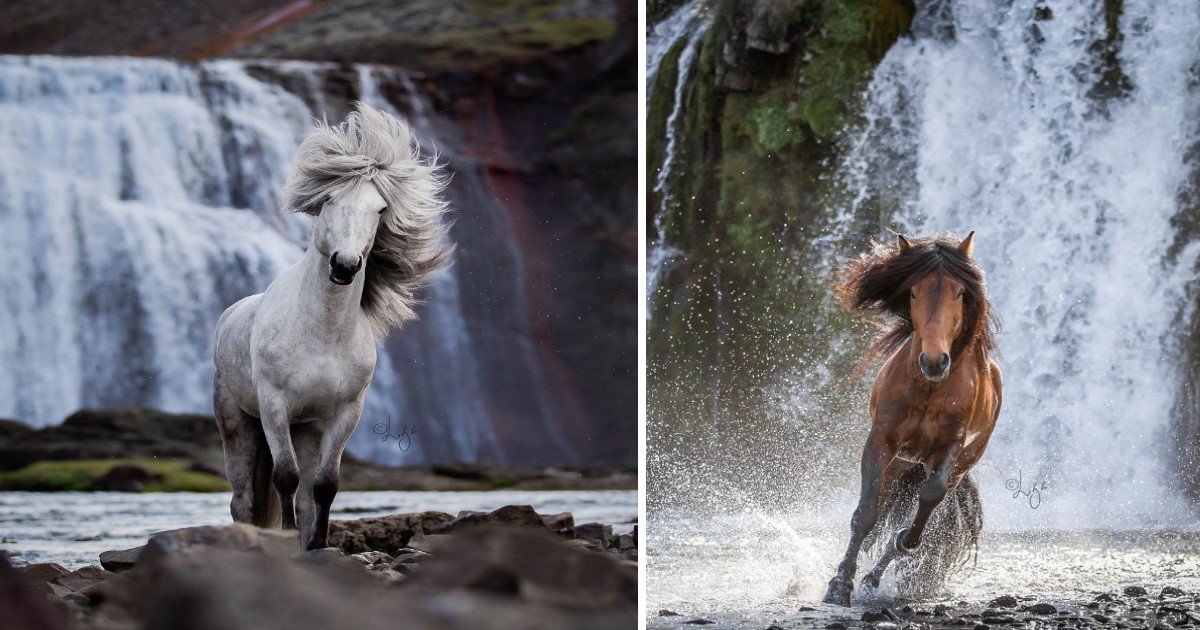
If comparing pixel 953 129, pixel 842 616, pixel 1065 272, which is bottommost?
pixel 842 616

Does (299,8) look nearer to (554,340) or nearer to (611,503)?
(554,340)

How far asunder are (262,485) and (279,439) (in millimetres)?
436

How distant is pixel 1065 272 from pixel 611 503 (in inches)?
155

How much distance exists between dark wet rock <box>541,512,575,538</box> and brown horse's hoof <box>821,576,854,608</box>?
4.43 ft

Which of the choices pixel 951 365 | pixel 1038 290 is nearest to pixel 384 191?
pixel 951 365

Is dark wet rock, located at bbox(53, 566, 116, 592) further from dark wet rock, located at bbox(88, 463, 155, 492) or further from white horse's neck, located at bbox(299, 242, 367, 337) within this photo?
dark wet rock, located at bbox(88, 463, 155, 492)

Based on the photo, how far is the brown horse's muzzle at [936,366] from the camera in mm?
3631

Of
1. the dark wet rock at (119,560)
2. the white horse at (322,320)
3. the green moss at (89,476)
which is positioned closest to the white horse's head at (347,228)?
the white horse at (322,320)

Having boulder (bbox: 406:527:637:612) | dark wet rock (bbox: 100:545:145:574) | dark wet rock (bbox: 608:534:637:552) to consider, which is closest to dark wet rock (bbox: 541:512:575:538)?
dark wet rock (bbox: 608:534:637:552)

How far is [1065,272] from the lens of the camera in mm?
4418

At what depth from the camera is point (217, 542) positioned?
2.71 metres

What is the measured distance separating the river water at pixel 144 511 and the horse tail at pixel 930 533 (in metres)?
2.44

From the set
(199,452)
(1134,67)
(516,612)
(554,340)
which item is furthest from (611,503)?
(516,612)

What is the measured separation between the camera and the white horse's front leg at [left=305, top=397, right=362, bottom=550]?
339cm
